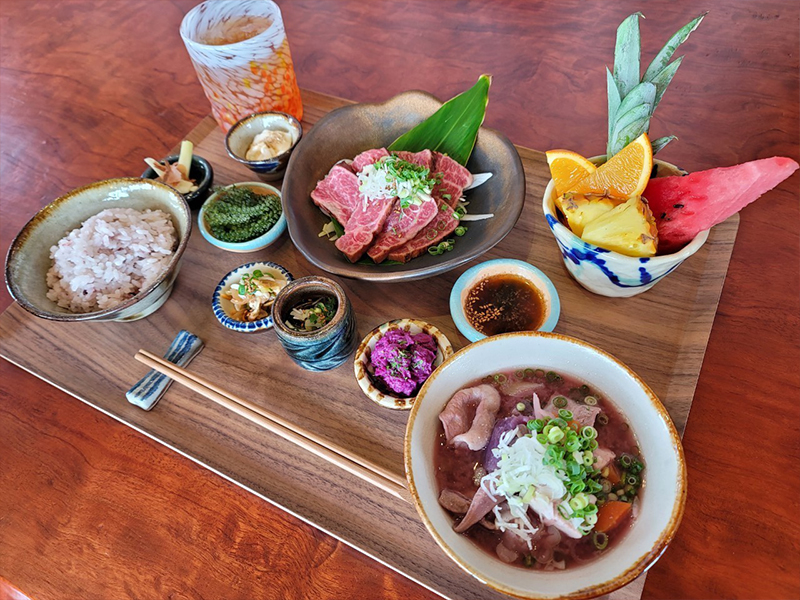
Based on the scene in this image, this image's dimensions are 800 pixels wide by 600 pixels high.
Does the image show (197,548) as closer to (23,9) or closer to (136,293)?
(136,293)

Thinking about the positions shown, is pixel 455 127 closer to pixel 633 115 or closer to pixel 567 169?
pixel 567 169

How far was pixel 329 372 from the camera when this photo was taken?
1816mm

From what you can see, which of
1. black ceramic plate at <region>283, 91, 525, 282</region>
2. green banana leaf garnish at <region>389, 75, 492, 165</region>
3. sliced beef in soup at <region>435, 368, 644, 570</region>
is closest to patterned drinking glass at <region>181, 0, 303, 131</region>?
black ceramic plate at <region>283, 91, 525, 282</region>

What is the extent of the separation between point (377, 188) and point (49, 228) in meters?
1.36

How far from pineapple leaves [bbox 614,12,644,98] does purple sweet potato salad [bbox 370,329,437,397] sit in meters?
1.15

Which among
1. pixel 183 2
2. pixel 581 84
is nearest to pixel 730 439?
pixel 581 84

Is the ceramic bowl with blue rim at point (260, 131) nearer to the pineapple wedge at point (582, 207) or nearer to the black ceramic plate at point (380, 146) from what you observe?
the black ceramic plate at point (380, 146)

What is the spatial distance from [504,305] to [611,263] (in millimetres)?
415

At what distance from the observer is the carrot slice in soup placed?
129cm

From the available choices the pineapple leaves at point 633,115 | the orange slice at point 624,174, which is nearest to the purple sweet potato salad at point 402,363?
the orange slice at point 624,174

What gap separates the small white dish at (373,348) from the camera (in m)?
1.66

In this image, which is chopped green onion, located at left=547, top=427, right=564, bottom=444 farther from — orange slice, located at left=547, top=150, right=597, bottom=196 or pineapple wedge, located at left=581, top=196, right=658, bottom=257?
orange slice, located at left=547, top=150, right=597, bottom=196

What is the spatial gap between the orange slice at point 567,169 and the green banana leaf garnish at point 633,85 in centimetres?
13

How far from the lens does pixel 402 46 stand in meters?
3.22
